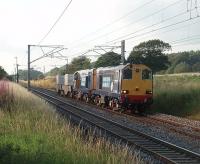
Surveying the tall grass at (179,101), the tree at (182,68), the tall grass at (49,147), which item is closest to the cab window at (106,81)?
the tall grass at (179,101)

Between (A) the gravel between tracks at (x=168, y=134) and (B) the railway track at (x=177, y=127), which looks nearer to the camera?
(A) the gravel between tracks at (x=168, y=134)

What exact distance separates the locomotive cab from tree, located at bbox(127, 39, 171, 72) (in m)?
44.7

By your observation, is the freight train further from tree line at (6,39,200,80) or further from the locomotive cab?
tree line at (6,39,200,80)

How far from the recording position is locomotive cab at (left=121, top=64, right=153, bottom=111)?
27797 mm

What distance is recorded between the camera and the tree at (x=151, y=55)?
76450mm

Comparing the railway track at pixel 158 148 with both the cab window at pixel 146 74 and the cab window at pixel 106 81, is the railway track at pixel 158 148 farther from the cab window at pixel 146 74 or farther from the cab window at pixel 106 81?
the cab window at pixel 106 81

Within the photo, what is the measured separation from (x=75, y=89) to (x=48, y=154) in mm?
36166

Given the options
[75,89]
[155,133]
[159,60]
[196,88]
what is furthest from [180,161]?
[159,60]

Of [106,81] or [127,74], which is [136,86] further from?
[106,81]

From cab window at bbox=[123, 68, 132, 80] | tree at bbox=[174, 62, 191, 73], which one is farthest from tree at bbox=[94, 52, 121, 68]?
tree at bbox=[174, 62, 191, 73]

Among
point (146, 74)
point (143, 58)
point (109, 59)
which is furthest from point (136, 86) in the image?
point (143, 58)

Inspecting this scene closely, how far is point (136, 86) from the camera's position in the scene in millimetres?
28375

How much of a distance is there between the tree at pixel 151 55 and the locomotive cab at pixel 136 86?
147ft

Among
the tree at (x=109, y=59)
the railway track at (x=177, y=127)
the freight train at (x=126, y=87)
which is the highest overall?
the tree at (x=109, y=59)
